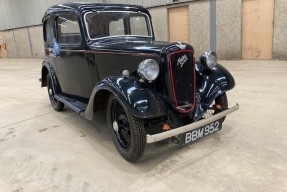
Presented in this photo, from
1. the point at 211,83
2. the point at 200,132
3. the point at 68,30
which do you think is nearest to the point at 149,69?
the point at 200,132

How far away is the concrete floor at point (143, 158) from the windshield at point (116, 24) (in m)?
1.27

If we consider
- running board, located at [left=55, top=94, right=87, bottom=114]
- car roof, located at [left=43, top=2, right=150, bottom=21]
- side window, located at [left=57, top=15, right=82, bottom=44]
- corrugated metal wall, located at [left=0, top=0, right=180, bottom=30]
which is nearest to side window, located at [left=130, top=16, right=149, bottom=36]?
car roof, located at [left=43, top=2, right=150, bottom=21]

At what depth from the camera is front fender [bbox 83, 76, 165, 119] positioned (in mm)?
2412

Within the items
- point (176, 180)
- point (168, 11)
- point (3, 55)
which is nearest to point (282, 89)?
point (176, 180)

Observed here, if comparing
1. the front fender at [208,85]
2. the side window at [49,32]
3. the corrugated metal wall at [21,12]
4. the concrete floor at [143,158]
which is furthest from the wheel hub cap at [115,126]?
the corrugated metal wall at [21,12]

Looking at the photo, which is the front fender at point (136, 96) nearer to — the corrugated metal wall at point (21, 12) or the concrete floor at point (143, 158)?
the concrete floor at point (143, 158)

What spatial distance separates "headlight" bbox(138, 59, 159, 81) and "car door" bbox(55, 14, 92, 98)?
1206mm

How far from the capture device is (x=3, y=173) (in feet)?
8.72

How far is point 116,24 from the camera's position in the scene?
365 cm

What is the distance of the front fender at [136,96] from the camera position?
7.91 feet

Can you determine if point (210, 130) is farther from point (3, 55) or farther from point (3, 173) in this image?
point (3, 55)

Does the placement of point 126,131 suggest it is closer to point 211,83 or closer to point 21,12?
point 211,83

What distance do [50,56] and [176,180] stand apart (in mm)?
3171

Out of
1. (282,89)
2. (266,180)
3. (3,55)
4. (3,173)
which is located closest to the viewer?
(266,180)
